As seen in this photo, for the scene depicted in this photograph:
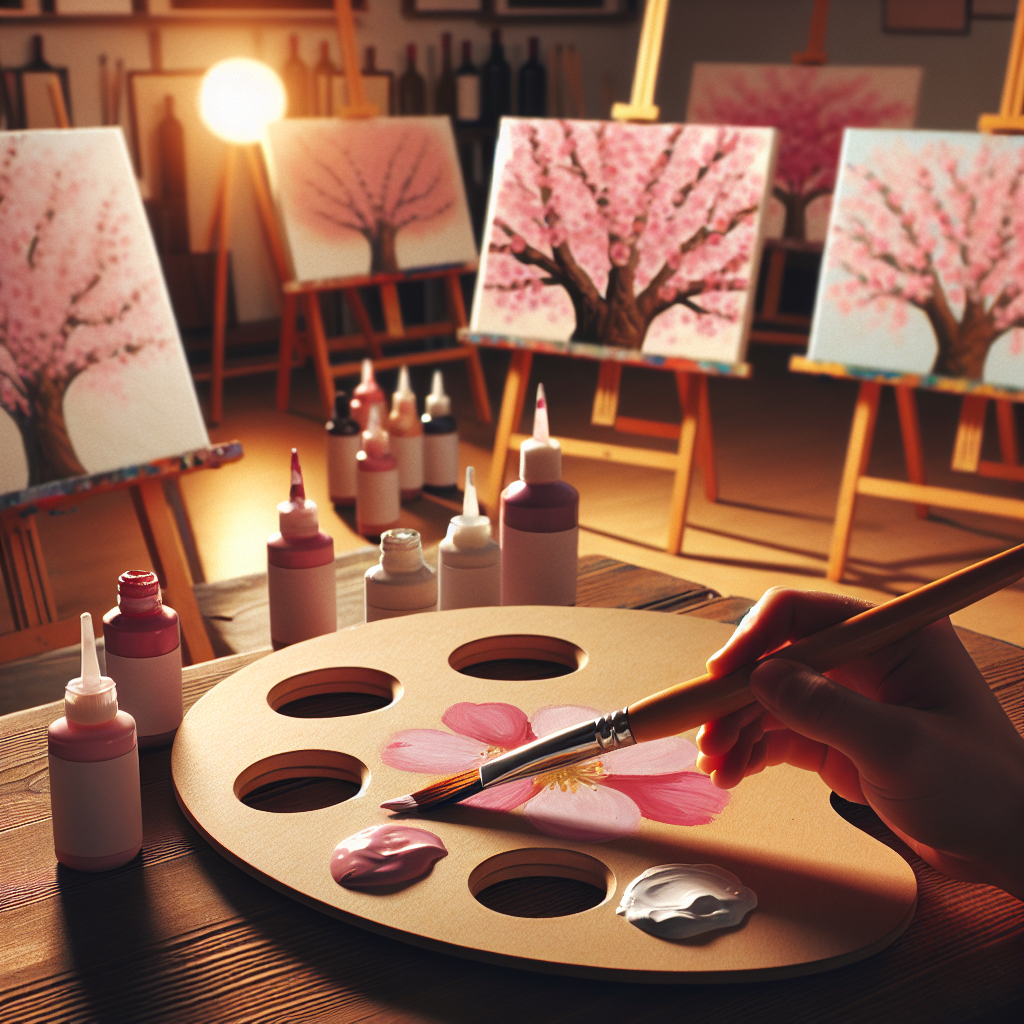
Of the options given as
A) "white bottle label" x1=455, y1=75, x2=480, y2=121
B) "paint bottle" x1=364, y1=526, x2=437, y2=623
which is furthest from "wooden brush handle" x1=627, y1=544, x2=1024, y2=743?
"white bottle label" x1=455, y1=75, x2=480, y2=121

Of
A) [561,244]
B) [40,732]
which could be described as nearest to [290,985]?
[40,732]

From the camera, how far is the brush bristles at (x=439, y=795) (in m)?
0.81

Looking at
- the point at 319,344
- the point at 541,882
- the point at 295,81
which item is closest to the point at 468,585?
the point at 541,882

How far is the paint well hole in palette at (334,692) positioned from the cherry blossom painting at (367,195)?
285 cm

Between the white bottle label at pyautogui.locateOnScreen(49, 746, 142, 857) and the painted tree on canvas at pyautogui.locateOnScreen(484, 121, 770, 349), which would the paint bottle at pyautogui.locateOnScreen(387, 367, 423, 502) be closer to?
the painted tree on canvas at pyautogui.locateOnScreen(484, 121, 770, 349)

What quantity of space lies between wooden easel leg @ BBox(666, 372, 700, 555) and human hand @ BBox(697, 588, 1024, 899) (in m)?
2.02

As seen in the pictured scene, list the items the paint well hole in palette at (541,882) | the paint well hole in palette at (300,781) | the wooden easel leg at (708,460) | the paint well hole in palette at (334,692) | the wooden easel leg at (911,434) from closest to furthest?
the paint well hole in palette at (541,882), the paint well hole in palette at (300,781), the paint well hole in palette at (334,692), the wooden easel leg at (911,434), the wooden easel leg at (708,460)

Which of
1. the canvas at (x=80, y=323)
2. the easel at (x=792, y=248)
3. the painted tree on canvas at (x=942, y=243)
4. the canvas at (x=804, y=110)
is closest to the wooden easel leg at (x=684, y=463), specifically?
the painted tree on canvas at (x=942, y=243)

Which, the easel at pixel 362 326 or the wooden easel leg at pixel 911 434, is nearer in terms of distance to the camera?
the wooden easel leg at pixel 911 434

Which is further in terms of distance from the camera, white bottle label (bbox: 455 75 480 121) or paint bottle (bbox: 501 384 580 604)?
white bottle label (bbox: 455 75 480 121)

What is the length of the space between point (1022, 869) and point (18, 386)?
155 centimetres

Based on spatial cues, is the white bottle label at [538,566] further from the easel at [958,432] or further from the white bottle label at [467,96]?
the white bottle label at [467,96]

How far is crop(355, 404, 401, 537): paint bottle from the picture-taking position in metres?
2.00

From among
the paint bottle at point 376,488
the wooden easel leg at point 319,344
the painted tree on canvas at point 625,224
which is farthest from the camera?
the wooden easel leg at point 319,344
